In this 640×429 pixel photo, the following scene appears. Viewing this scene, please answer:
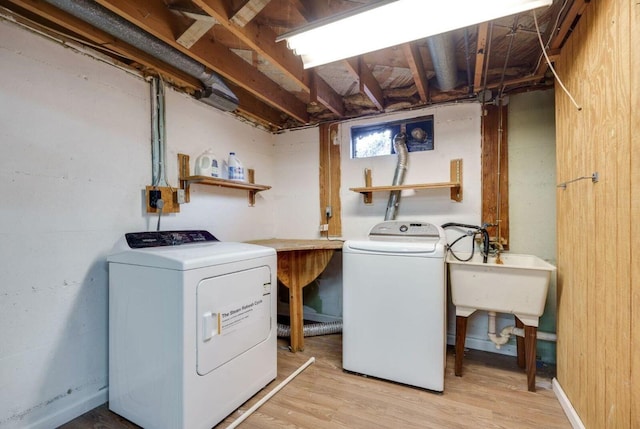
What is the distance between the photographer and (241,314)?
1.70 meters

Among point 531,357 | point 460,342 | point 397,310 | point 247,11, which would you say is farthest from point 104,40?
point 531,357

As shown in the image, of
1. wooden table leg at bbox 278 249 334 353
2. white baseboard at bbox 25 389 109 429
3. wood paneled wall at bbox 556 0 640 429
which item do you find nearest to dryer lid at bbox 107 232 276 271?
wooden table leg at bbox 278 249 334 353

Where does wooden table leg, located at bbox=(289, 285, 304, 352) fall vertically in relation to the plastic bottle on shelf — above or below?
below

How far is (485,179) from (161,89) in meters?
2.57

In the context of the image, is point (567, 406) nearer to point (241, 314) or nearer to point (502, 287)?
point (502, 287)

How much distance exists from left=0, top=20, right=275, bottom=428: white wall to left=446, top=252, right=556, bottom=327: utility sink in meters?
2.20

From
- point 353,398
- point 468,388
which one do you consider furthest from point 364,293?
point 468,388

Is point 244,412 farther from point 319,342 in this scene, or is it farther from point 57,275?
point 57,275

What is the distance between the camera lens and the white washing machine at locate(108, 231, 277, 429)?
4.62 feet

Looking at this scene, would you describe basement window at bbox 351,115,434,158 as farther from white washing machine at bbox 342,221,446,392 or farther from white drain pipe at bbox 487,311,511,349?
white drain pipe at bbox 487,311,511,349

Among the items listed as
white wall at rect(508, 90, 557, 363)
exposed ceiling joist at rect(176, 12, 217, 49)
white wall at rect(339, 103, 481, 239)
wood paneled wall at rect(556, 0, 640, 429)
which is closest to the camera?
wood paneled wall at rect(556, 0, 640, 429)

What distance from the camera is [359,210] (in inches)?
114

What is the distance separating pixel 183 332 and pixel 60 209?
3.17 feet

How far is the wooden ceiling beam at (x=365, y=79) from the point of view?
6.75 ft
